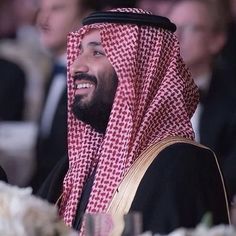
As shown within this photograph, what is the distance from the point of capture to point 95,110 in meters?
5.68

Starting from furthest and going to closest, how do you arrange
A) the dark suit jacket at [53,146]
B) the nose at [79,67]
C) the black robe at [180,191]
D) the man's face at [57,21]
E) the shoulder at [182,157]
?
1. the man's face at [57,21]
2. the dark suit jacket at [53,146]
3. the nose at [79,67]
4. the shoulder at [182,157]
5. the black robe at [180,191]

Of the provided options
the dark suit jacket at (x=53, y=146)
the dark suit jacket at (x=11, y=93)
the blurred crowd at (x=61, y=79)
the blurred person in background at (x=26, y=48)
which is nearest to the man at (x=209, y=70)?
the blurred crowd at (x=61, y=79)

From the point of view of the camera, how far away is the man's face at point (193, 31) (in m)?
7.90

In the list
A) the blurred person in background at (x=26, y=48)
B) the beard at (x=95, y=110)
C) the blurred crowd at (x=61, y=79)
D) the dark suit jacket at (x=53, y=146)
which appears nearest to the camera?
the beard at (x=95, y=110)

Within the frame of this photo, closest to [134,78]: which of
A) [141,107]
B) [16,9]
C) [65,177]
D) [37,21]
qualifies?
[141,107]

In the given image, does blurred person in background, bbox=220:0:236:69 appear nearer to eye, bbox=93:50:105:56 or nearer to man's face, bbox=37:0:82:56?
man's face, bbox=37:0:82:56

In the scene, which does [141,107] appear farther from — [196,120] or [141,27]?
[196,120]

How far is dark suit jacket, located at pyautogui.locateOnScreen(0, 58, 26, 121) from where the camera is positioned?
8.88m

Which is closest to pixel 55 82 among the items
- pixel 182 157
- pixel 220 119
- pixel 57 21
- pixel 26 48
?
pixel 57 21

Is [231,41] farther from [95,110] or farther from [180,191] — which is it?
[180,191]

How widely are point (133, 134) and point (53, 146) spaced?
8.47 ft

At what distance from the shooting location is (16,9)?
9.73 m

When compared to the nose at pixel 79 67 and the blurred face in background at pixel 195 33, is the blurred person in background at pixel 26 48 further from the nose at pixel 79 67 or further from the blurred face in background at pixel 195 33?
the nose at pixel 79 67

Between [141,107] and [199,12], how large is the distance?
2523 mm
